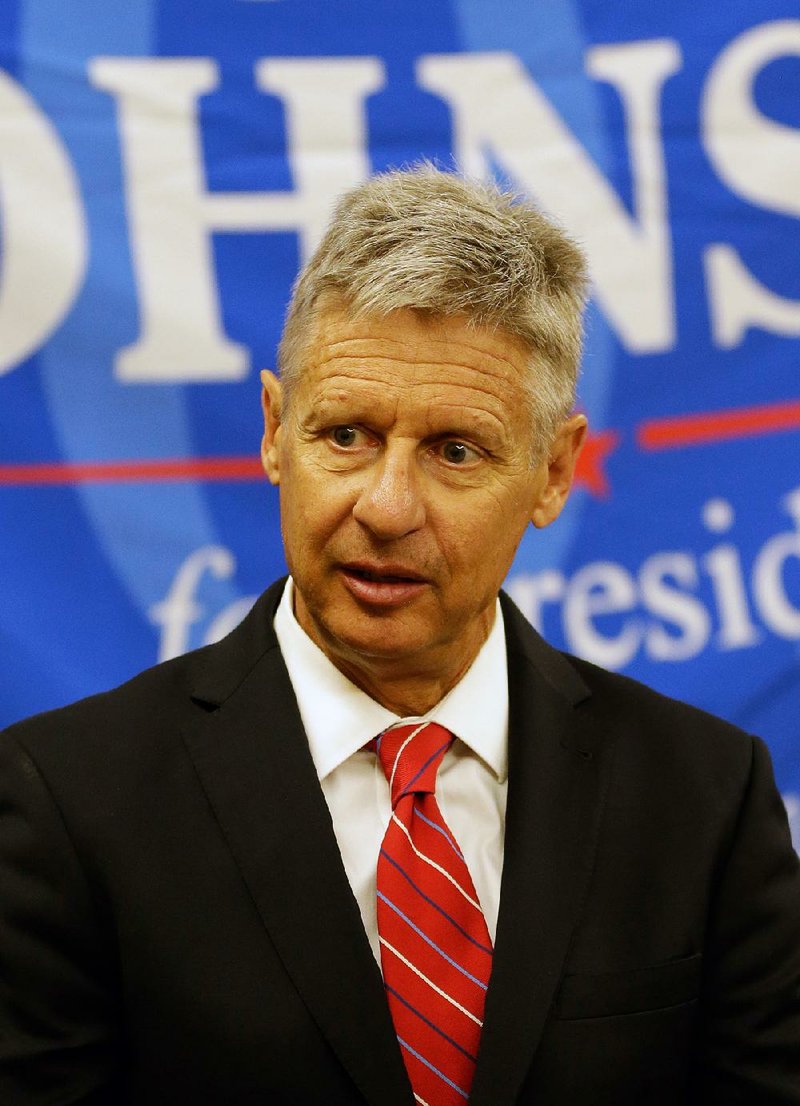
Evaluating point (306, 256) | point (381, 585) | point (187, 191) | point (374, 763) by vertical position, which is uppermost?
point (187, 191)

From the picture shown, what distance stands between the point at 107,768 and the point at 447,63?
1575 millimetres

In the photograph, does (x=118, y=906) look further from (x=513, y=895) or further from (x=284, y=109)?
(x=284, y=109)

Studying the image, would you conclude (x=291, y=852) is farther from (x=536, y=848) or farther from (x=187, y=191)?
(x=187, y=191)

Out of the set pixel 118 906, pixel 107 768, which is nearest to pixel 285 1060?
pixel 118 906

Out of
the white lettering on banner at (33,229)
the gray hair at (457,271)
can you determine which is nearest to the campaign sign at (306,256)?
the white lettering on banner at (33,229)

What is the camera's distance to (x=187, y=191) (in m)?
2.57

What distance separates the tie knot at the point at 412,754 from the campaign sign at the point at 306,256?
0.94 metres

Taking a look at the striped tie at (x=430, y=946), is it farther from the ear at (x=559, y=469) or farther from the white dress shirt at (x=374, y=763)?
the ear at (x=559, y=469)

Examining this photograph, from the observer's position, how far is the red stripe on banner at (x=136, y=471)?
8.22 feet

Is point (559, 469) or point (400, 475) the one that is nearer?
point (400, 475)

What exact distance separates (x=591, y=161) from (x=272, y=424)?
1.16 m

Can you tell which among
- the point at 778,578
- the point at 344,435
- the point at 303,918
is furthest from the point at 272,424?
the point at 778,578

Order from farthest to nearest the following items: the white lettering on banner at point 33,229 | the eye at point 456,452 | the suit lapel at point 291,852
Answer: the white lettering on banner at point 33,229
the eye at point 456,452
the suit lapel at point 291,852

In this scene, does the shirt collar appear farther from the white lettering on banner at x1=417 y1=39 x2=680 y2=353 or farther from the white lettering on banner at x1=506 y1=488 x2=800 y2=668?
the white lettering on banner at x1=417 y1=39 x2=680 y2=353
